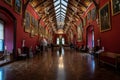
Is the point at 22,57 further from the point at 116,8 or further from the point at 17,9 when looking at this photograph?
the point at 116,8

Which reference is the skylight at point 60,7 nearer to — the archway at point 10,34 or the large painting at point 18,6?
the large painting at point 18,6

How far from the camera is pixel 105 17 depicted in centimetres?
993

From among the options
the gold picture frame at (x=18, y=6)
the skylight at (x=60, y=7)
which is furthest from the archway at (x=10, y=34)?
the skylight at (x=60, y=7)

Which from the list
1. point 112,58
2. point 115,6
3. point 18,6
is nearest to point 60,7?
point 18,6

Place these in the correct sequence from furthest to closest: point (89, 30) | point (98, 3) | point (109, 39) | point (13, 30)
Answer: point (89, 30) < point (98, 3) < point (13, 30) < point (109, 39)

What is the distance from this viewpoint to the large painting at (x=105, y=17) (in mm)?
9435

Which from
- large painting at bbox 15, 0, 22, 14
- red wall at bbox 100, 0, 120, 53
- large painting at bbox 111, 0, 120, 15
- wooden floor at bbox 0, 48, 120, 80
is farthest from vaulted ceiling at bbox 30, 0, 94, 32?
wooden floor at bbox 0, 48, 120, 80

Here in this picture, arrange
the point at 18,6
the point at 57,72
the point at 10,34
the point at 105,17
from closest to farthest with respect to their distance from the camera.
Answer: the point at 57,72
the point at 105,17
the point at 10,34
the point at 18,6

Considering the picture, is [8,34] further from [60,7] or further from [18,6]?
[60,7]

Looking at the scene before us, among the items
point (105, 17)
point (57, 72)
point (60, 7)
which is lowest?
point (57, 72)

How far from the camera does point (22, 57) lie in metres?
11.5

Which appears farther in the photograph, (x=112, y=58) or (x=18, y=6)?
(x=18, y=6)

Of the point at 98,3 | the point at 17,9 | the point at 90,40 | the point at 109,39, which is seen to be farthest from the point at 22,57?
the point at 90,40

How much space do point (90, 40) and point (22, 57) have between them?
9597mm
